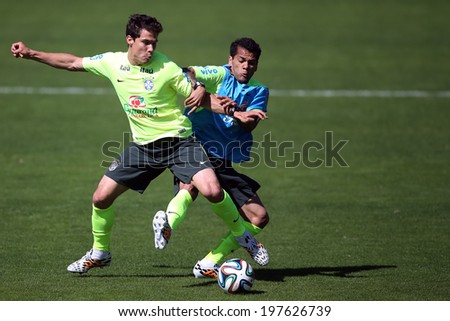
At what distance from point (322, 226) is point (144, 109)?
183 inches

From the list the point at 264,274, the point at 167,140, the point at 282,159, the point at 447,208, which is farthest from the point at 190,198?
the point at 282,159

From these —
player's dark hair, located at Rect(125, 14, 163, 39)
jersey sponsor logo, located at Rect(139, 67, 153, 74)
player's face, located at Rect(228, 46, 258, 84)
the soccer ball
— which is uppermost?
player's dark hair, located at Rect(125, 14, 163, 39)

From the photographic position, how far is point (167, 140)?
10.6m

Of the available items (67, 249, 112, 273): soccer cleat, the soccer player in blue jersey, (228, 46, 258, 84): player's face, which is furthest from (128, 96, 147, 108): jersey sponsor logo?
(67, 249, 112, 273): soccer cleat

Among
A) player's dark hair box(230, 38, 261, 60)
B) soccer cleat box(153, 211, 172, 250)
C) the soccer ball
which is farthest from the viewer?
player's dark hair box(230, 38, 261, 60)

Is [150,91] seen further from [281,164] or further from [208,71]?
[281,164]

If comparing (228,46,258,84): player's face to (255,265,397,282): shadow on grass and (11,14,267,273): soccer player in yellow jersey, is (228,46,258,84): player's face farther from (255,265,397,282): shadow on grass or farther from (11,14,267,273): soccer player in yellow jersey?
(255,265,397,282): shadow on grass

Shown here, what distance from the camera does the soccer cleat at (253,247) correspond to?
1105 centimetres

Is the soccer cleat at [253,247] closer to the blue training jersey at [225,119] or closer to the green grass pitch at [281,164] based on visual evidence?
the green grass pitch at [281,164]

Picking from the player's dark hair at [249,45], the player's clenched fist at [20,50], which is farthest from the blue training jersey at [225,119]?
the player's clenched fist at [20,50]

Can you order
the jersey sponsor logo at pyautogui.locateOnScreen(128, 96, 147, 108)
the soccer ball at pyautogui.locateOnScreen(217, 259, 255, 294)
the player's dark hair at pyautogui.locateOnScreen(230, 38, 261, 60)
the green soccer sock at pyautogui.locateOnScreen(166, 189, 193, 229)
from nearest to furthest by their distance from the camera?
the soccer ball at pyautogui.locateOnScreen(217, 259, 255, 294)
the green soccer sock at pyautogui.locateOnScreen(166, 189, 193, 229)
the jersey sponsor logo at pyautogui.locateOnScreen(128, 96, 147, 108)
the player's dark hair at pyautogui.locateOnScreen(230, 38, 261, 60)

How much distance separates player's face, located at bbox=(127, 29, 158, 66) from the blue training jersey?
0.87 metres

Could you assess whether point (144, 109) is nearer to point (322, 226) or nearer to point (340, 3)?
point (322, 226)

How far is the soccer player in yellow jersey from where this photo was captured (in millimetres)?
10352
